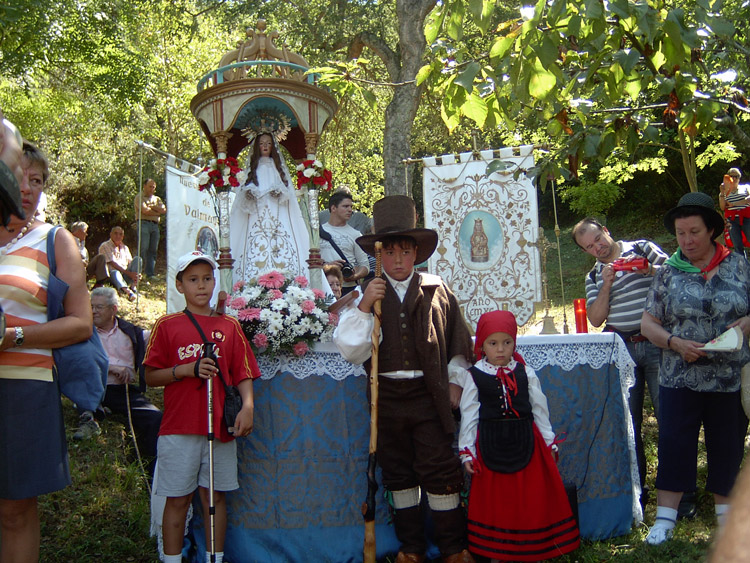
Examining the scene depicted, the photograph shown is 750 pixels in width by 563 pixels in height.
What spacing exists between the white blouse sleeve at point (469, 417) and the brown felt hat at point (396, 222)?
2.70 feet

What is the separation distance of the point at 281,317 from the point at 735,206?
19.9 feet

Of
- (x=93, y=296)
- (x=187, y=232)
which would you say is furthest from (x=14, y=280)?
(x=187, y=232)

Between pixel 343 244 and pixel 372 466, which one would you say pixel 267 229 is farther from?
pixel 372 466

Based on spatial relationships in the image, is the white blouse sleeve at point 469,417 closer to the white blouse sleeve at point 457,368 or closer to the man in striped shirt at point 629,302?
the white blouse sleeve at point 457,368

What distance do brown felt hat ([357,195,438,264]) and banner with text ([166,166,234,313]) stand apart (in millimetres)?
3554

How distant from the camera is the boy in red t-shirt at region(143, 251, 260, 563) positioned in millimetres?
3787

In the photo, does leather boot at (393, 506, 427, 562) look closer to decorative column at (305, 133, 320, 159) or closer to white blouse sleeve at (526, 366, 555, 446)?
white blouse sleeve at (526, 366, 555, 446)

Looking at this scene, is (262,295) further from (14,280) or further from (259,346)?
(14,280)

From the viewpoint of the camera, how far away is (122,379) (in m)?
5.80

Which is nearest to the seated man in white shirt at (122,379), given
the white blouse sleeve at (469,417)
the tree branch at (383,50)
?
the white blouse sleeve at (469,417)

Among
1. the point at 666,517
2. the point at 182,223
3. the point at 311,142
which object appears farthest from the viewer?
the point at 182,223

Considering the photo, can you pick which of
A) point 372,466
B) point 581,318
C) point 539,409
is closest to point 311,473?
point 372,466

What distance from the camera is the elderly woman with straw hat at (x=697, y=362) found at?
4.09 metres

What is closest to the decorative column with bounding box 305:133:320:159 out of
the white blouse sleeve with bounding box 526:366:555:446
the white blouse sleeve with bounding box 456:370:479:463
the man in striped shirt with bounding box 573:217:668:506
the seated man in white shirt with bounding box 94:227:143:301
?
the man in striped shirt with bounding box 573:217:668:506
